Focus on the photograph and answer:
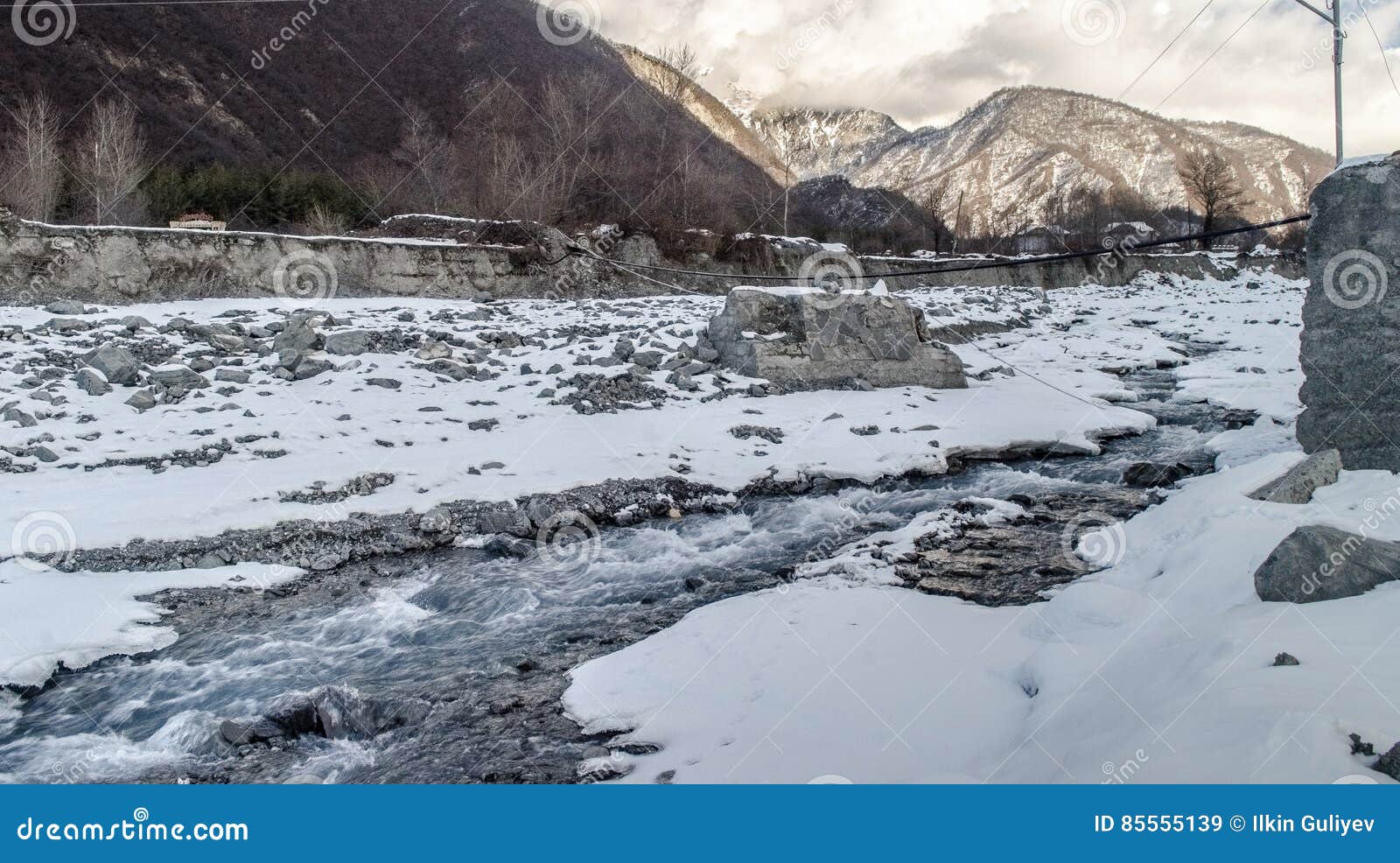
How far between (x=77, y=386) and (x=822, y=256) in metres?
23.2

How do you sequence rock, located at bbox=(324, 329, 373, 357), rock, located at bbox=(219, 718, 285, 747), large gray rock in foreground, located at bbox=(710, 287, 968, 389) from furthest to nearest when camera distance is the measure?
large gray rock in foreground, located at bbox=(710, 287, 968, 389)
rock, located at bbox=(324, 329, 373, 357)
rock, located at bbox=(219, 718, 285, 747)

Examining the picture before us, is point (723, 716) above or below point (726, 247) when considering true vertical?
below

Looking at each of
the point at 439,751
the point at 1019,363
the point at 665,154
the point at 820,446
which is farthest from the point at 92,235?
the point at 665,154

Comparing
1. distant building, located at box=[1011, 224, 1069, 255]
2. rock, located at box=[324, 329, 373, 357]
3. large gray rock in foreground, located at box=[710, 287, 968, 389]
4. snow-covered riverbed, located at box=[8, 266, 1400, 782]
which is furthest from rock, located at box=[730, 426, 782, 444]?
distant building, located at box=[1011, 224, 1069, 255]

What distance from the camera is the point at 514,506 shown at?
729 cm

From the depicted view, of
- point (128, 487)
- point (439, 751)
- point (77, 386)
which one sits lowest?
point (439, 751)

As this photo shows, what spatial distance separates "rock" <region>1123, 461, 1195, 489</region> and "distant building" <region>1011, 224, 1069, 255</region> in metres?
52.3

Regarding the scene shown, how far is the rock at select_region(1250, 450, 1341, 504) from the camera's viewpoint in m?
4.77

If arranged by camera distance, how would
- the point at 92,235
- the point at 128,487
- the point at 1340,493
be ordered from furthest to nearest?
the point at 92,235
the point at 128,487
the point at 1340,493

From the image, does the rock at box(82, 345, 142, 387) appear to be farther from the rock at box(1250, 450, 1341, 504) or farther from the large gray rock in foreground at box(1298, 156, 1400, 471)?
the large gray rock in foreground at box(1298, 156, 1400, 471)

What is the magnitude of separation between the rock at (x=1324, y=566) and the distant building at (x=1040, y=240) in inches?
2252

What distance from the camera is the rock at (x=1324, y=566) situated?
3.23 meters

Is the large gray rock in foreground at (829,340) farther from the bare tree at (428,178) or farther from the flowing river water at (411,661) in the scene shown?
the bare tree at (428,178)

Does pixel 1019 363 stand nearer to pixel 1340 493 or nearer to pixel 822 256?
A: pixel 1340 493
